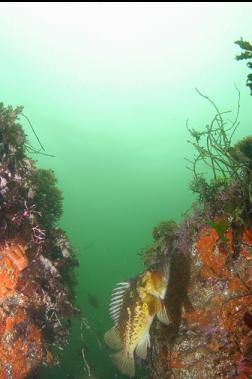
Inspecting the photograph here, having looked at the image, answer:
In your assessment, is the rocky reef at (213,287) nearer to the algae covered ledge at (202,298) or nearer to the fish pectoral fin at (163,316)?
the algae covered ledge at (202,298)

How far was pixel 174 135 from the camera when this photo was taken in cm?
11906

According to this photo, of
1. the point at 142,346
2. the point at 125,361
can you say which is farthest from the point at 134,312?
the point at 125,361

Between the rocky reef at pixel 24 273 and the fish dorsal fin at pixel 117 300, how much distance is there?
147cm

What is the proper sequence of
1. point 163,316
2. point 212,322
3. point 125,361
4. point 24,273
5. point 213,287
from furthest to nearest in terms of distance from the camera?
point 24,273 → point 213,287 → point 212,322 → point 125,361 → point 163,316

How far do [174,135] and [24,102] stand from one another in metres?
56.3

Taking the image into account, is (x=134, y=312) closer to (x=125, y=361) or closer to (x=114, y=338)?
(x=114, y=338)

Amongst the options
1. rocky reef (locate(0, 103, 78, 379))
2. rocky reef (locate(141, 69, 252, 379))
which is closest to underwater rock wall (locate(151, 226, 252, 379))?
rocky reef (locate(141, 69, 252, 379))

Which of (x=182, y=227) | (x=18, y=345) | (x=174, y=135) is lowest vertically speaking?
(x=18, y=345)

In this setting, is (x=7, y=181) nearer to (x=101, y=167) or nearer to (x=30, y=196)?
(x=30, y=196)

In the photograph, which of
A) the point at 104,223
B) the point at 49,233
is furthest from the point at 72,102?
the point at 49,233

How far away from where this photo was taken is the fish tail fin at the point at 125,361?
3436mm

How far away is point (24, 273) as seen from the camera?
445 centimetres

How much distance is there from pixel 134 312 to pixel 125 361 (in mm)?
600

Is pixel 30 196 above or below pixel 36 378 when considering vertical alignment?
above
